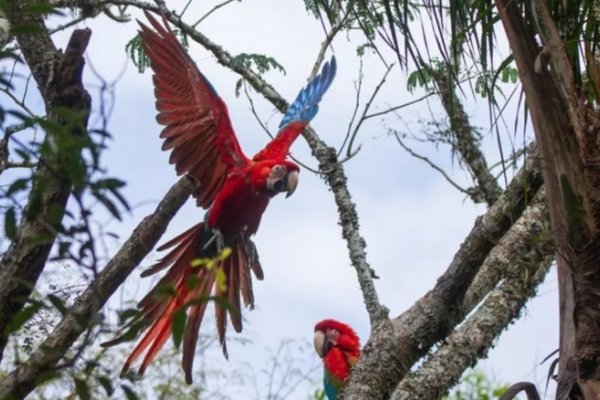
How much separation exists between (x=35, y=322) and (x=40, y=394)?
199 cm

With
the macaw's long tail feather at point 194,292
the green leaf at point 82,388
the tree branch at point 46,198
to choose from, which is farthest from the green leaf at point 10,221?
the macaw's long tail feather at point 194,292

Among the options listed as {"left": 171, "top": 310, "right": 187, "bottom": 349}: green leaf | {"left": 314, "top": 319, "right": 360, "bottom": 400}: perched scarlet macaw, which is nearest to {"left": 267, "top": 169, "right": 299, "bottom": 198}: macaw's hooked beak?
{"left": 314, "top": 319, "right": 360, "bottom": 400}: perched scarlet macaw

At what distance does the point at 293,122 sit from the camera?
14.6ft

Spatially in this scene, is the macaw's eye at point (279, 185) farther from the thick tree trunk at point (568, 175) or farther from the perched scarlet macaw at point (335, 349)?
the thick tree trunk at point (568, 175)

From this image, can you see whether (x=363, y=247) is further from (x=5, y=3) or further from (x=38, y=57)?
(x=5, y=3)

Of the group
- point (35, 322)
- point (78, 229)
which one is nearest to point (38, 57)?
point (35, 322)

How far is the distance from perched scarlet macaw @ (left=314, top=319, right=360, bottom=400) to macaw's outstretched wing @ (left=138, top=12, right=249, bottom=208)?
1.50m

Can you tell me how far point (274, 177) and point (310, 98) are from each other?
1.57ft

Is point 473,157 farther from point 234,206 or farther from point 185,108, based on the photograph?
point 185,108

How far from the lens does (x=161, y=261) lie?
397cm

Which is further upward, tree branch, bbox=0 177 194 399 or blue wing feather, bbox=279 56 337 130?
blue wing feather, bbox=279 56 337 130

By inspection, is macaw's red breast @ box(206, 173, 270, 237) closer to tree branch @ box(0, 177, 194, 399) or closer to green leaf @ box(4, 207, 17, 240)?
tree branch @ box(0, 177, 194, 399)

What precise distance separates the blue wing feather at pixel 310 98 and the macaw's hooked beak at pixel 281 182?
0.21m

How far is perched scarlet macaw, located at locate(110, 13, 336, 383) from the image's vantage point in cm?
404
